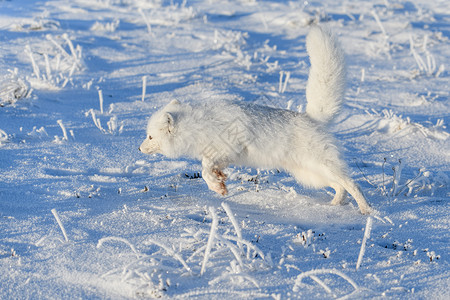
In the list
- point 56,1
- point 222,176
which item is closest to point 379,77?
point 222,176

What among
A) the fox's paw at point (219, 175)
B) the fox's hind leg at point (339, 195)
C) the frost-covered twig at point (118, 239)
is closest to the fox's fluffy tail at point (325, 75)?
the fox's hind leg at point (339, 195)

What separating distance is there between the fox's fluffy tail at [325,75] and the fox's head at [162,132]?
4.07 feet

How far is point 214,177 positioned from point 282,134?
2.25ft

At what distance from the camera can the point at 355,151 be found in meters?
5.30

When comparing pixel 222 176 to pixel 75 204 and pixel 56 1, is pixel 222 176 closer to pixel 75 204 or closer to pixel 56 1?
pixel 75 204

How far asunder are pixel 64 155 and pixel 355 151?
323cm

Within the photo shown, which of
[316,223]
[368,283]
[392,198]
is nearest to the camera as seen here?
[368,283]

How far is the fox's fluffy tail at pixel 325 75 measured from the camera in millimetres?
3748

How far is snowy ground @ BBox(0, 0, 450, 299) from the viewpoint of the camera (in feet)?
8.92

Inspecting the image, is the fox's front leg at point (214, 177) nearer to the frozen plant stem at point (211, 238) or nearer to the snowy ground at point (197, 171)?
the snowy ground at point (197, 171)

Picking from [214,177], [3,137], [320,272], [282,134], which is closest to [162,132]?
[214,177]

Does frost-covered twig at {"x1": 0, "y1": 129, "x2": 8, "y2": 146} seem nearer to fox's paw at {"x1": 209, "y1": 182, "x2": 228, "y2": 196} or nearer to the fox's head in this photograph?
the fox's head

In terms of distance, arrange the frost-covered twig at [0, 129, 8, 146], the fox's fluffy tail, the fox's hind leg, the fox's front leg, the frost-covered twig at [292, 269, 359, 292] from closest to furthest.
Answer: the frost-covered twig at [292, 269, 359, 292] < the fox's fluffy tail < the fox's front leg < the fox's hind leg < the frost-covered twig at [0, 129, 8, 146]

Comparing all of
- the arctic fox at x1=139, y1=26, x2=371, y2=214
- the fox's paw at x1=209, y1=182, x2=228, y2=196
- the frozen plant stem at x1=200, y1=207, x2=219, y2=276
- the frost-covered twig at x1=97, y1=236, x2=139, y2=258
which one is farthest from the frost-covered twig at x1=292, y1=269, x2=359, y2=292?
the fox's paw at x1=209, y1=182, x2=228, y2=196
